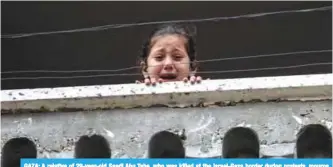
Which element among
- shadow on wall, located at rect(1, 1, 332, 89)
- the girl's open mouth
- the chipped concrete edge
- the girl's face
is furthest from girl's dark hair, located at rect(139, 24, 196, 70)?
shadow on wall, located at rect(1, 1, 332, 89)

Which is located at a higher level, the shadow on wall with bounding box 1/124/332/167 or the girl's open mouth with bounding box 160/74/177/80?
the girl's open mouth with bounding box 160/74/177/80

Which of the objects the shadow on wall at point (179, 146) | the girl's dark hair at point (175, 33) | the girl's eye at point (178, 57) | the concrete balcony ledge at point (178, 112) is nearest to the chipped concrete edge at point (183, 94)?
the concrete balcony ledge at point (178, 112)

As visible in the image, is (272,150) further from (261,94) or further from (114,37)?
(114,37)

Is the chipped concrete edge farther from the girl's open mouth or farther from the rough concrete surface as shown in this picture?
the girl's open mouth

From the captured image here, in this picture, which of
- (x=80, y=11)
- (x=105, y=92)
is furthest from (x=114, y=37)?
(x=105, y=92)

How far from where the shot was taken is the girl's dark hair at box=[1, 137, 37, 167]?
13.3 ft

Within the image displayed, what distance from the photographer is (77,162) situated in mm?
3959

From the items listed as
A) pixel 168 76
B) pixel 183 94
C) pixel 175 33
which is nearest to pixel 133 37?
pixel 175 33

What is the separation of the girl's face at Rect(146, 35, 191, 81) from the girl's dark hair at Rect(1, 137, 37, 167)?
1.99 feet

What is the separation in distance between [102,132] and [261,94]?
0.53 metres

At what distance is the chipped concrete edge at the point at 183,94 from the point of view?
4039 millimetres

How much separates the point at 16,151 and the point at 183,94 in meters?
0.58

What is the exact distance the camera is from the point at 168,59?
4.68 m

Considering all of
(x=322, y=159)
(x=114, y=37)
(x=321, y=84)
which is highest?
(x=114, y=37)
